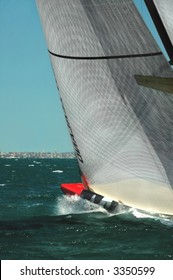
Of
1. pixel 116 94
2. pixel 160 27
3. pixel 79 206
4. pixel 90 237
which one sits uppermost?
pixel 160 27

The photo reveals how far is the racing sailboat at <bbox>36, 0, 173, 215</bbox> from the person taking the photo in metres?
12.8

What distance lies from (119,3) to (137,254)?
6107mm

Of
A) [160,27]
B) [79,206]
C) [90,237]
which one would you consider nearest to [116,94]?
[160,27]

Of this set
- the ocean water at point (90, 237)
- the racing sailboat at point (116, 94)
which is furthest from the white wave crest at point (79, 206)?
the racing sailboat at point (116, 94)

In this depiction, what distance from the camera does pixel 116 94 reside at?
44.8ft

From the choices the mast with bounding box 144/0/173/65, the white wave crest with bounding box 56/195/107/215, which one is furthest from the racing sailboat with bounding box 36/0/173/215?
the white wave crest with bounding box 56/195/107/215

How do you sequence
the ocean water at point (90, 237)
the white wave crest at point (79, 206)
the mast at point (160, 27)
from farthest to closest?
the white wave crest at point (79, 206)
the ocean water at point (90, 237)
the mast at point (160, 27)

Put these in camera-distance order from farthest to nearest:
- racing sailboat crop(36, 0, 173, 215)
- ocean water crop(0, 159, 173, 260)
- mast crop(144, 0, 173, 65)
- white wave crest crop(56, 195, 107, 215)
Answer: white wave crest crop(56, 195, 107, 215) → racing sailboat crop(36, 0, 173, 215) → ocean water crop(0, 159, 173, 260) → mast crop(144, 0, 173, 65)

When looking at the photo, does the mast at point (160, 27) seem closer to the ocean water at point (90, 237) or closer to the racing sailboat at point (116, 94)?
the racing sailboat at point (116, 94)

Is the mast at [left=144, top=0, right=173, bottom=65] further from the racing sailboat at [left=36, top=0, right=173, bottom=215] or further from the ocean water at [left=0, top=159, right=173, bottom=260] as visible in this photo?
the ocean water at [left=0, top=159, right=173, bottom=260]

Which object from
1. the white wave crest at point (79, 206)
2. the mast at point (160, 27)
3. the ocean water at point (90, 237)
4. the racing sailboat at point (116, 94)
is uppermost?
the mast at point (160, 27)

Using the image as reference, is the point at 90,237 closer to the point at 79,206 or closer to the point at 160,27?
the point at 79,206

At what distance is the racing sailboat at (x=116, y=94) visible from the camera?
1283cm
